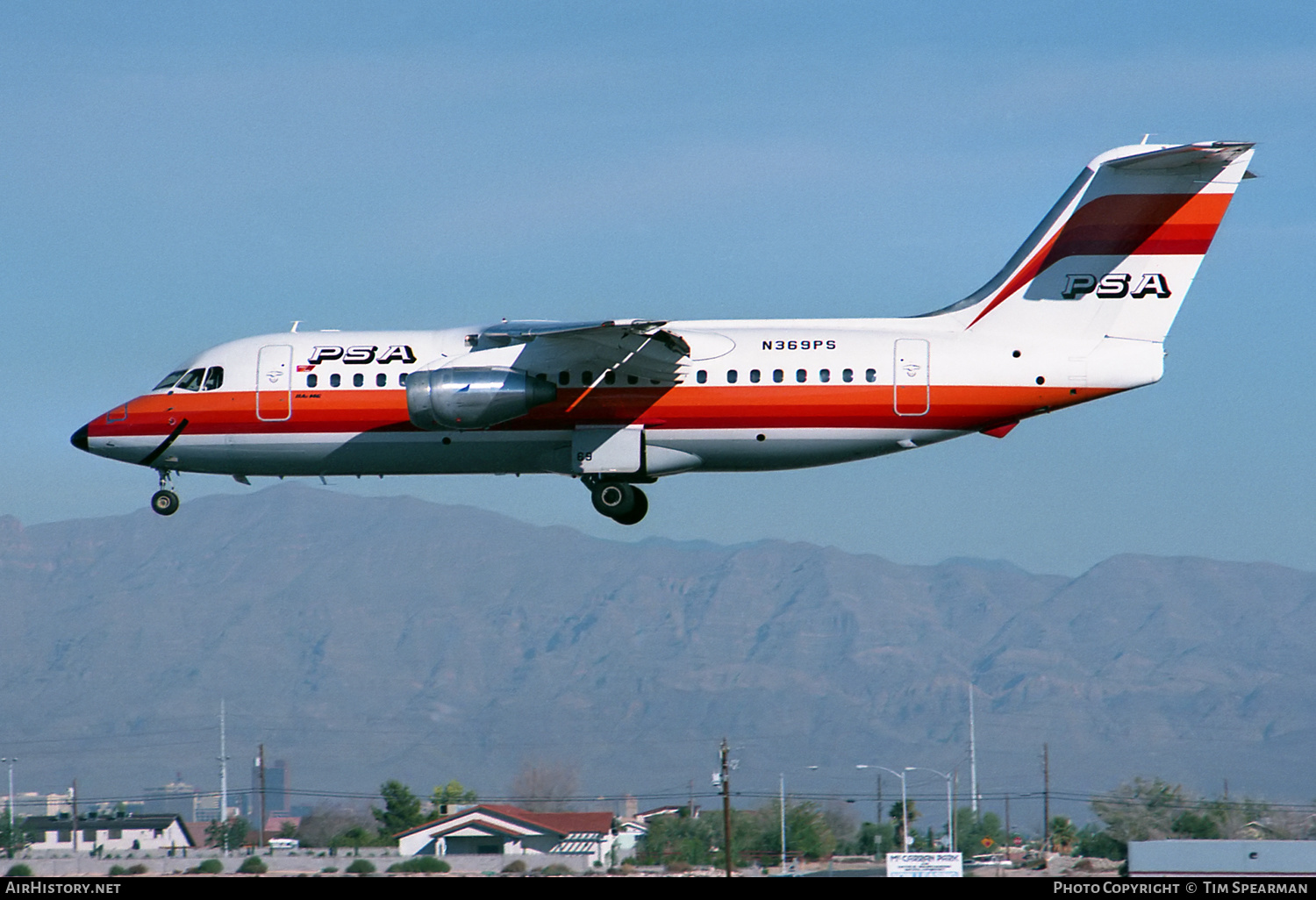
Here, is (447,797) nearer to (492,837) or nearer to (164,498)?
(492,837)

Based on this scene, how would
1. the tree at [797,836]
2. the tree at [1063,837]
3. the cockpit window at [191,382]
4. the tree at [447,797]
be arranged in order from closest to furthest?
the cockpit window at [191,382] → the tree at [447,797] → the tree at [797,836] → the tree at [1063,837]

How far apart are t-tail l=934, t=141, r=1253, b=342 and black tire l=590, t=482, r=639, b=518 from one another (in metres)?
7.46

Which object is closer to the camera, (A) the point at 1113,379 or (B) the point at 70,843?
(A) the point at 1113,379

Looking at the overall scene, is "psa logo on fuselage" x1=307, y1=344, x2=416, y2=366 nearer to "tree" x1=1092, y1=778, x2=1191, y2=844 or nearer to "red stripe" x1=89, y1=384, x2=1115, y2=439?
"red stripe" x1=89, y1=384, x2=1115, y2=439

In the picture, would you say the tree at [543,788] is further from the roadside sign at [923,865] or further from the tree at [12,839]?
the roadside sign at [923,865]

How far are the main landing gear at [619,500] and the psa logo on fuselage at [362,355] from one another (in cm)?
454

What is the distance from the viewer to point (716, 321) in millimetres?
35219

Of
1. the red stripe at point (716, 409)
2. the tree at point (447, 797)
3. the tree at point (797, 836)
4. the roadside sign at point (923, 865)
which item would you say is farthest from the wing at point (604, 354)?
the tree at point (447, 797)

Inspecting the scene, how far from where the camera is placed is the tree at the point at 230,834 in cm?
7938
